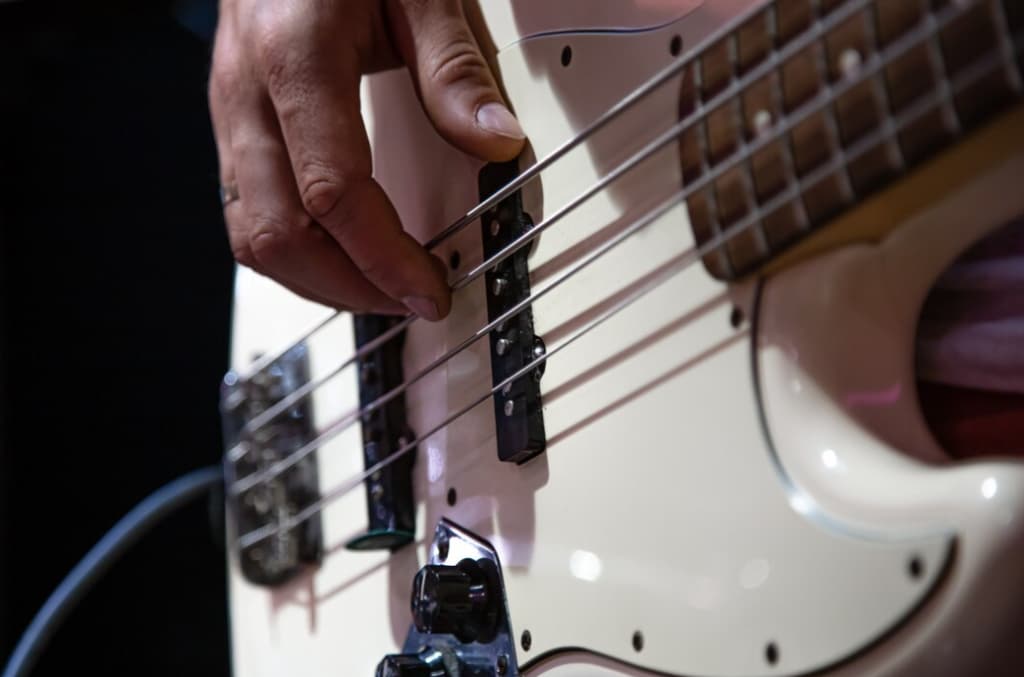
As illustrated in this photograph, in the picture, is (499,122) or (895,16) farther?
(499,122)

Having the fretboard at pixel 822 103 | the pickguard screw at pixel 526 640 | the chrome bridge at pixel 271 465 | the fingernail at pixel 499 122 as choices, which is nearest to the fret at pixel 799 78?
the fretboard at pixel 822 103

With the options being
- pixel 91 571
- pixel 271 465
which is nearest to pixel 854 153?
pixel 271 465

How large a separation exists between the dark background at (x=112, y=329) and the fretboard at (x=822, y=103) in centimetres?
121

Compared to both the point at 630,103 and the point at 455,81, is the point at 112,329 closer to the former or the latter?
the point at 455,81

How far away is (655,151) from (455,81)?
173 millimetres

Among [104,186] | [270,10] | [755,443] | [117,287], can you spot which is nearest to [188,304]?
[117,287]

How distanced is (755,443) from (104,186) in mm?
1357

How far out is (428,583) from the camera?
2.01 ft

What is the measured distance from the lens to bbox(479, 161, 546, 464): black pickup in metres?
0.60

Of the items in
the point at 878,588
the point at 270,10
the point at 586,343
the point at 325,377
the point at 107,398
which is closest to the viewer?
the point at 878,588

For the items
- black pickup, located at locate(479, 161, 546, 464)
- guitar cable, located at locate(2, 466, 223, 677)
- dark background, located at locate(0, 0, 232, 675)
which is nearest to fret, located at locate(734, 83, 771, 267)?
black pickup, located at locate(479, 161, 546, 464)

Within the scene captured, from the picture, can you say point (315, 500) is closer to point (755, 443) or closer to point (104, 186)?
point (755, 443)

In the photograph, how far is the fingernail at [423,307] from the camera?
665 mm

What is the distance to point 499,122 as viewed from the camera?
621 mm
